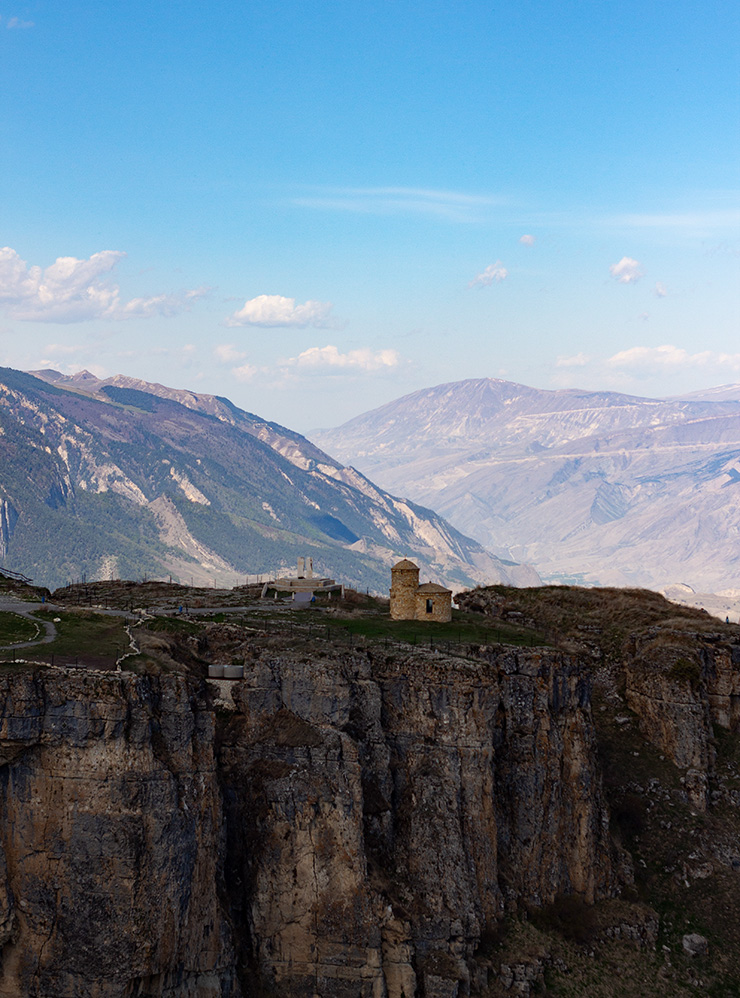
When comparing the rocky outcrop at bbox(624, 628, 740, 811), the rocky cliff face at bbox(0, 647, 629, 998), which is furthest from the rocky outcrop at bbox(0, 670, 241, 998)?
the rocky outcrop at bbox(624, 628, 740, 811)

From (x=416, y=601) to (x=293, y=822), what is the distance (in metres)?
21.9

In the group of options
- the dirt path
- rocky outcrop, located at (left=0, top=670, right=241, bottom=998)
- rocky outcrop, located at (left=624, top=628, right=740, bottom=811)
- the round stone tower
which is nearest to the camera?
rocky outcrop, located at (left=0, top=670, right=241, bottom=998)

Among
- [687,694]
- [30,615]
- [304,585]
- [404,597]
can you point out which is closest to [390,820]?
[404,597]

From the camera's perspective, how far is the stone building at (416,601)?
6675cm

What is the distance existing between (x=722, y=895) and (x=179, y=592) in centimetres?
4301

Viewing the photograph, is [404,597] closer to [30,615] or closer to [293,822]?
[293,822]

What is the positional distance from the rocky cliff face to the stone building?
10026 mm

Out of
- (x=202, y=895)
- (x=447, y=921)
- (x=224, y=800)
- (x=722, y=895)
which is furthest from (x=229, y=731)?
(x=722, y=895)

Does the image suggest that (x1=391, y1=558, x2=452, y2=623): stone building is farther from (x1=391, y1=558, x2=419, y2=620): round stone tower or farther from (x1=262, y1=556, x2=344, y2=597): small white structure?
(x1=262, y1=556, x2=344, y2=597): small white structure

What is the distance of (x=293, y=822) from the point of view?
158 ft

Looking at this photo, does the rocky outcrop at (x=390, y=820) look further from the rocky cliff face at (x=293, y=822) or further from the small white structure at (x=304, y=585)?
the small white structure at (x=304, y=585)

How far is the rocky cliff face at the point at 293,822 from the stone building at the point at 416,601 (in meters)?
10.0

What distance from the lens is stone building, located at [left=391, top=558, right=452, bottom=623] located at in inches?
2628

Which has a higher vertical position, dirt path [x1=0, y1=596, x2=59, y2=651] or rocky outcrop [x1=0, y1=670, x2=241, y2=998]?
dirt path [x1=0, y1=596, x2=59, y2=651]
